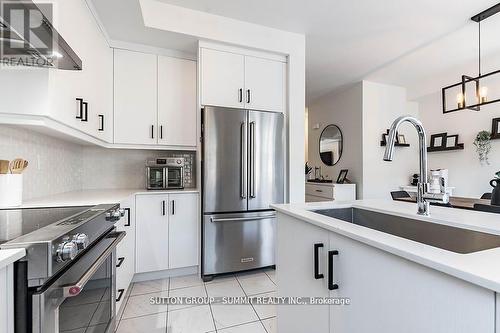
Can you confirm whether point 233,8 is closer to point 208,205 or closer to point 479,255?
point 208,205

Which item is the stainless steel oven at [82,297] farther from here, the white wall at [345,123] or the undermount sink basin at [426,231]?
the white wall at [345,123]

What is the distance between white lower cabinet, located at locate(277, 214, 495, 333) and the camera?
1.82 ft

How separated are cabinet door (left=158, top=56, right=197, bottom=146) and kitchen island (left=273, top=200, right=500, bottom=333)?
5.78 ft

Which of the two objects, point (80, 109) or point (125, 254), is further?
point (125, 254)

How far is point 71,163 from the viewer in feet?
7.89

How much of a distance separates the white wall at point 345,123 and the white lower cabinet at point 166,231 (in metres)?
3.06

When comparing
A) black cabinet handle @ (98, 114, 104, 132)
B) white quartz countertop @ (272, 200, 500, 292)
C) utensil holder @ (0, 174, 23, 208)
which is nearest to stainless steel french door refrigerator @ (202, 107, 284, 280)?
black cabinet handle @ (98, 114, 104, 132)

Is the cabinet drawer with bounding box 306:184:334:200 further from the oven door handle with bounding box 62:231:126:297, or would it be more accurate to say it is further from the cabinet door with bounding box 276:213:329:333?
the oven door handle with bounding box 62:231:126:297

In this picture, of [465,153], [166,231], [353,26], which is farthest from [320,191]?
[166,231]

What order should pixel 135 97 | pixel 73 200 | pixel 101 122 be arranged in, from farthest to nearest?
1. pixel 135 97
2. pixel 101 122
3. pixel 73 200

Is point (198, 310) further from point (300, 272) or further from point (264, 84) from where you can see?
point (264, 84)

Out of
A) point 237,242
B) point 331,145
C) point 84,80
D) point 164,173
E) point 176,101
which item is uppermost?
point 176,101

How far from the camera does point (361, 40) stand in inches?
117

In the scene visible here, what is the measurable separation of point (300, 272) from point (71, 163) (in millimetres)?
2423
